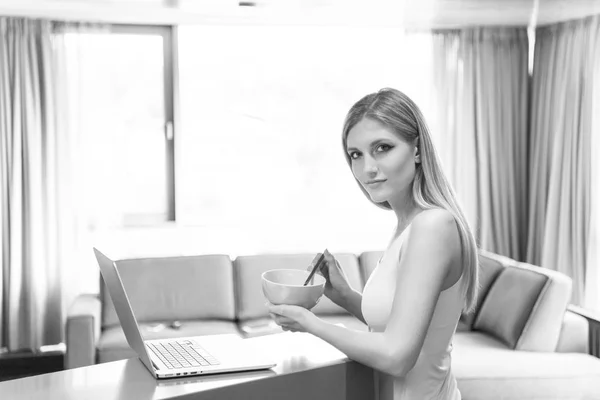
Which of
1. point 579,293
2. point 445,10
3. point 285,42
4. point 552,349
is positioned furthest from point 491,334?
point 285,42

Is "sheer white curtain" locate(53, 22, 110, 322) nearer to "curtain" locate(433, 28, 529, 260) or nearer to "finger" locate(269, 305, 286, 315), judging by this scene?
"curtain" locate(433, 28, 529, 260)

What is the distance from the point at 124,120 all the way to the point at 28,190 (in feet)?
2.61

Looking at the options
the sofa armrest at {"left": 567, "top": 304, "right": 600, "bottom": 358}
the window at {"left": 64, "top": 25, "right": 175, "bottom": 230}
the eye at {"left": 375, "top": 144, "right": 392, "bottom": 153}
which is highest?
the window at {"left": 64, "top": 25, "right": 175, "bottom": 230}

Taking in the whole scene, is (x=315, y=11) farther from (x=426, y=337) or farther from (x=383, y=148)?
(x=426, y=337)

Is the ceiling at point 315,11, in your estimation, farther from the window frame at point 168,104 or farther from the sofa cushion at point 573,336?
the sofa cushion at point 573,336

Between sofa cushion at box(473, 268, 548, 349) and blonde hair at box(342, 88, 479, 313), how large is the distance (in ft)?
7.59

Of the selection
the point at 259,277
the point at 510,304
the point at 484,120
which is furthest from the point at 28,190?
the point at 484,120

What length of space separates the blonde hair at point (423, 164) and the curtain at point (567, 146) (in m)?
3.28

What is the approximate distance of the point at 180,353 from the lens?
5.11 ft

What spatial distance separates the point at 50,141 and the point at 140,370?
11.6 feet

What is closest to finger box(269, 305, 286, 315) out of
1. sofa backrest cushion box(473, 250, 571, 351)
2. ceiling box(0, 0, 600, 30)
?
sofa backrest cushion box(473, 250, 571, 351)

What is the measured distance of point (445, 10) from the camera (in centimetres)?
462

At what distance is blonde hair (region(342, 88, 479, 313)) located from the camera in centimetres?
157

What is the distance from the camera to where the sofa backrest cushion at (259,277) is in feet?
14.6
